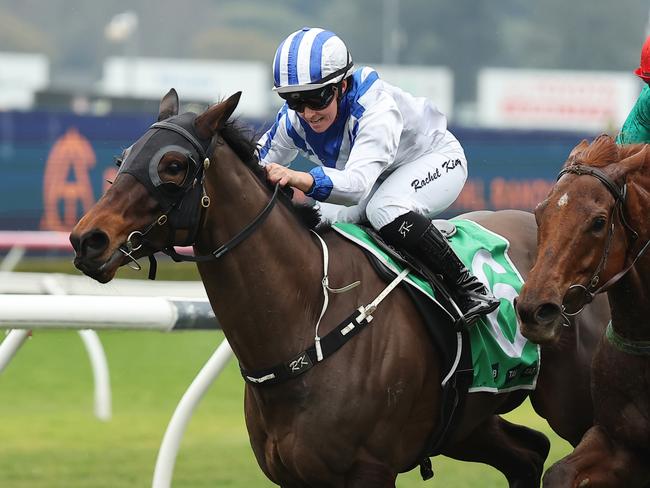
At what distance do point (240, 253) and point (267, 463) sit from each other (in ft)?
2.20

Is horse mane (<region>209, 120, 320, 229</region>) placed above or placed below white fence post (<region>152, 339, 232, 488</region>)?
above

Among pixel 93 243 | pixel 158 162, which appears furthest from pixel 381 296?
pixel 93 243

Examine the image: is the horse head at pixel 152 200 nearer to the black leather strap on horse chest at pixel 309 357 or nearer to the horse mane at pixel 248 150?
the horse mane at pixel 248 150

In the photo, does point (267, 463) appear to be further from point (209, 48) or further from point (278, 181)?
point (209, 48)

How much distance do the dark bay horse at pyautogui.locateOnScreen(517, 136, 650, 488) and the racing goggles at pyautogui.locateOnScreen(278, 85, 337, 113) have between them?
846 mm

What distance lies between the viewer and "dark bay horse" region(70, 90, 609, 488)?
11.7 ft

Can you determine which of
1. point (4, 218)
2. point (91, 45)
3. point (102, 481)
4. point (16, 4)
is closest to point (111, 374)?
point (102, 481)

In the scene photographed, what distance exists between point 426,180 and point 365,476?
116 centimetres

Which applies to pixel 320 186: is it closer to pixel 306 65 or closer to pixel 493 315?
pixel 306 65

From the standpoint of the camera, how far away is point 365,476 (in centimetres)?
383

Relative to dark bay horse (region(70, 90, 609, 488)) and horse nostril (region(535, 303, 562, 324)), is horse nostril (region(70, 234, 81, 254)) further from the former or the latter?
horse nostril (region(535, 303, 562, 324))

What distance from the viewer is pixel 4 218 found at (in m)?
14.4

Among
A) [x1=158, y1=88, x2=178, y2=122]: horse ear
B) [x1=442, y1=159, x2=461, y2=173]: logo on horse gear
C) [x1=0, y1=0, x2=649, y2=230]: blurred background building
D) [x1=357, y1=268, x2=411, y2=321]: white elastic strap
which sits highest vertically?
[x1=158, y1=88, x2=178, y2=122]: horse ear

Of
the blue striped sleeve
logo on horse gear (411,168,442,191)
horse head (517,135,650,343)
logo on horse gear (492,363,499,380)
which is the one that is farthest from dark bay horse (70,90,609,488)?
horse head (517,135,650,343)
